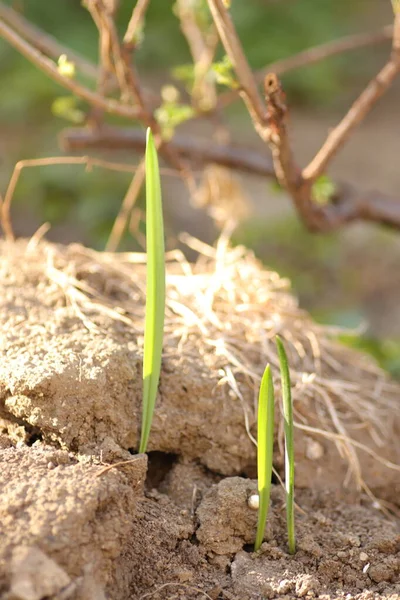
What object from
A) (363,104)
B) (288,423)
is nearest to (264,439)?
(288,423)

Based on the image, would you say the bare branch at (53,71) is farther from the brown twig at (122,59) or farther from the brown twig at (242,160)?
the brown twig at (242,160)

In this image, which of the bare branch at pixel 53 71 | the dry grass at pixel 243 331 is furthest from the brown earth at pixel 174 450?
the bare branch at pixel 53 71

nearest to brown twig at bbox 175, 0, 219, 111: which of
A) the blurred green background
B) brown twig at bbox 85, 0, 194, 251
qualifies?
brown twig at bbox 85, 0, 194, 251

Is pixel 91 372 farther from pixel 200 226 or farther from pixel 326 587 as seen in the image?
pixel 200 226

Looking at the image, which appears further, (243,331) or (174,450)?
(243,331)

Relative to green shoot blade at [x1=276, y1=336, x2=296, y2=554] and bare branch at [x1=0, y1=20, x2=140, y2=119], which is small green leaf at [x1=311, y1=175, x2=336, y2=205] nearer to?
bare branch at [x1=0, y1=20, x2=140, y2=119]

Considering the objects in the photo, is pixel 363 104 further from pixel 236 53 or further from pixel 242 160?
pixel 242 160
